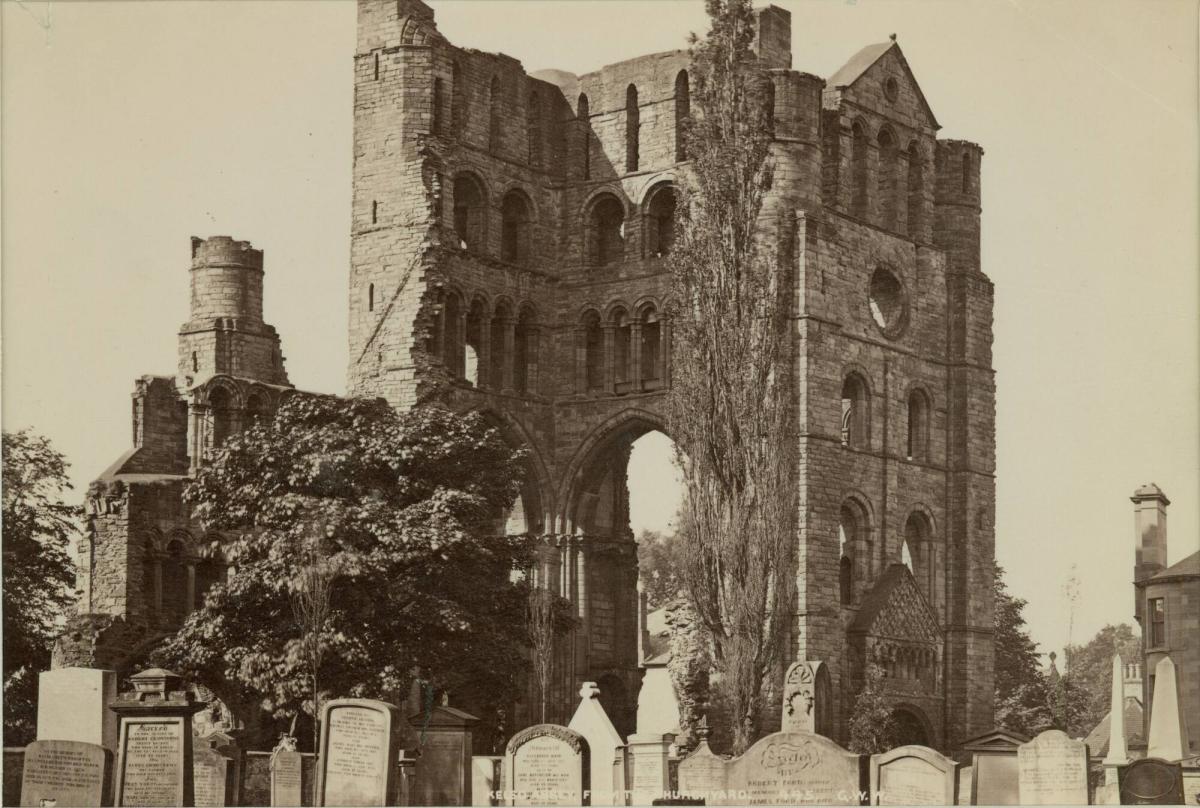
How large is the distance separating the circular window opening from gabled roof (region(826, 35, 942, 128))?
3971 mm

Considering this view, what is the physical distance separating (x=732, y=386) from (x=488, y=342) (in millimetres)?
7123

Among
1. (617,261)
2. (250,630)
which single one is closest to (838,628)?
(617,261)

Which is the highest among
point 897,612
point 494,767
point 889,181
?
point 889,181

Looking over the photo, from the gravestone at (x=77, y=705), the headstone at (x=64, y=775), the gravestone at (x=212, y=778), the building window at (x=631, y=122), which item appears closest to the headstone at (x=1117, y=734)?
the gravestone at (x=212, y=778)

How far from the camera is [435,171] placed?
160ft

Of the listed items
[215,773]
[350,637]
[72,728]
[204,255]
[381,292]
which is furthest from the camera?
[204,255]

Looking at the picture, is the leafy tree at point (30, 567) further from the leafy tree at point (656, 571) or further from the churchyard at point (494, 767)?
the leafy tree at point (656, 571)

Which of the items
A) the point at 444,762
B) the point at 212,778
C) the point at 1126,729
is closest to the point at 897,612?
the point at 444,762

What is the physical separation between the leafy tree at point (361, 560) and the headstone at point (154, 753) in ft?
35.4

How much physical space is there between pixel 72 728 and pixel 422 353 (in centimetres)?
1609

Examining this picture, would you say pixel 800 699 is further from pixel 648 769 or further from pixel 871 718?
pixel 648 769

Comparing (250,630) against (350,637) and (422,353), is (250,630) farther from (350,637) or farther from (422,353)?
(422,353)

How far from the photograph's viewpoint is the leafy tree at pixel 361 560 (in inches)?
1550

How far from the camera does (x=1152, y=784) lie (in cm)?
3256
